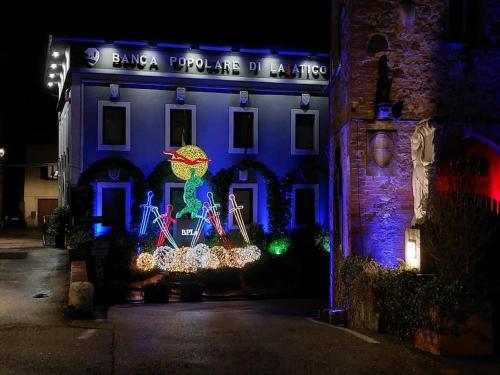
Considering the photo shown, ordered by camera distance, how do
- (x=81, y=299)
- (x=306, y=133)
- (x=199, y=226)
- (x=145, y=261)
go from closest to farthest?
1. (x=81, y=299)
2. (x=145, y=261)
3. (x=199, y=226)
4. (x=306, y=133)

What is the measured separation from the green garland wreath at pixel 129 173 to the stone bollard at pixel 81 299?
508 inches

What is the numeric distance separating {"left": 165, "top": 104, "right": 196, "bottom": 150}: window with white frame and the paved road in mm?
13545

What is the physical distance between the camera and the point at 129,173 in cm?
2450

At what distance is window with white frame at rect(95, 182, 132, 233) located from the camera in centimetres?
2430

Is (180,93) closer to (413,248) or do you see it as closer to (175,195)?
(175,195)

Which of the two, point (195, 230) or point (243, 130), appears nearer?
point (195, 230)

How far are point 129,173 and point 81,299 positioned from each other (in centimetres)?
1347

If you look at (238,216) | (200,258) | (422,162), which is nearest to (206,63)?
(238,216)

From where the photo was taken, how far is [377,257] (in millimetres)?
12281

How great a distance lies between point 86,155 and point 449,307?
1877cm

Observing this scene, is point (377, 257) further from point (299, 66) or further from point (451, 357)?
point (299, 66)

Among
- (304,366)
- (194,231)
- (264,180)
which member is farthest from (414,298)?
(264,180)

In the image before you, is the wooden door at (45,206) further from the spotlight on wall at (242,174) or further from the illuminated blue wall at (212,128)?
the spotlight on wall at (242,174)

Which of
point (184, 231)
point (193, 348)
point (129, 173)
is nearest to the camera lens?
point (193, 348)
